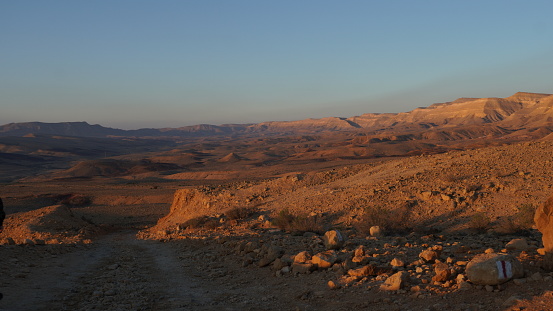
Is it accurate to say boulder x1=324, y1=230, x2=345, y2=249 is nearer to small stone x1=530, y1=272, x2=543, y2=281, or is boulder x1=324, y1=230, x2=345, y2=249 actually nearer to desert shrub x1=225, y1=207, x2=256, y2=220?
small stone x1=530, y1=272, x2=543, y2=281

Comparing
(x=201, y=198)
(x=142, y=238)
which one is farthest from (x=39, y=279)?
(x=201, y=198)

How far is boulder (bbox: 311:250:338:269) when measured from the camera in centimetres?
746

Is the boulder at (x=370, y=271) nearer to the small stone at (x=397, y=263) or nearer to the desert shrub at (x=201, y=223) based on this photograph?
the small stone at (x=397, y=263)

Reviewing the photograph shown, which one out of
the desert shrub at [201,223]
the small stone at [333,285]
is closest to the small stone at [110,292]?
the small stone at [333,285]

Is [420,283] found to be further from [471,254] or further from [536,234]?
[536,234]

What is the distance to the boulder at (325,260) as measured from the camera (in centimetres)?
746

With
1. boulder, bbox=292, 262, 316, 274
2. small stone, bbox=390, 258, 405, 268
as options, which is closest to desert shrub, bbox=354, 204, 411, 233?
boulder, bbox=292, 262, 316, 274

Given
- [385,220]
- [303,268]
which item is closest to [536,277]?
[303,268]

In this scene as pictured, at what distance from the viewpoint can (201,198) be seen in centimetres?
2169

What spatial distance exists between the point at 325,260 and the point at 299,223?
5.85 metres

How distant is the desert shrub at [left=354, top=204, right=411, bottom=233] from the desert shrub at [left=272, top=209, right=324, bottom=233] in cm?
139

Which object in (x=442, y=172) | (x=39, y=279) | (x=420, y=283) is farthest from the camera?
(x=442, y=172)

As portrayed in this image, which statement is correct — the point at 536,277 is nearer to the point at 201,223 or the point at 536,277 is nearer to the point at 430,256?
the point at 430,256

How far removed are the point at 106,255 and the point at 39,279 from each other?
406cm
